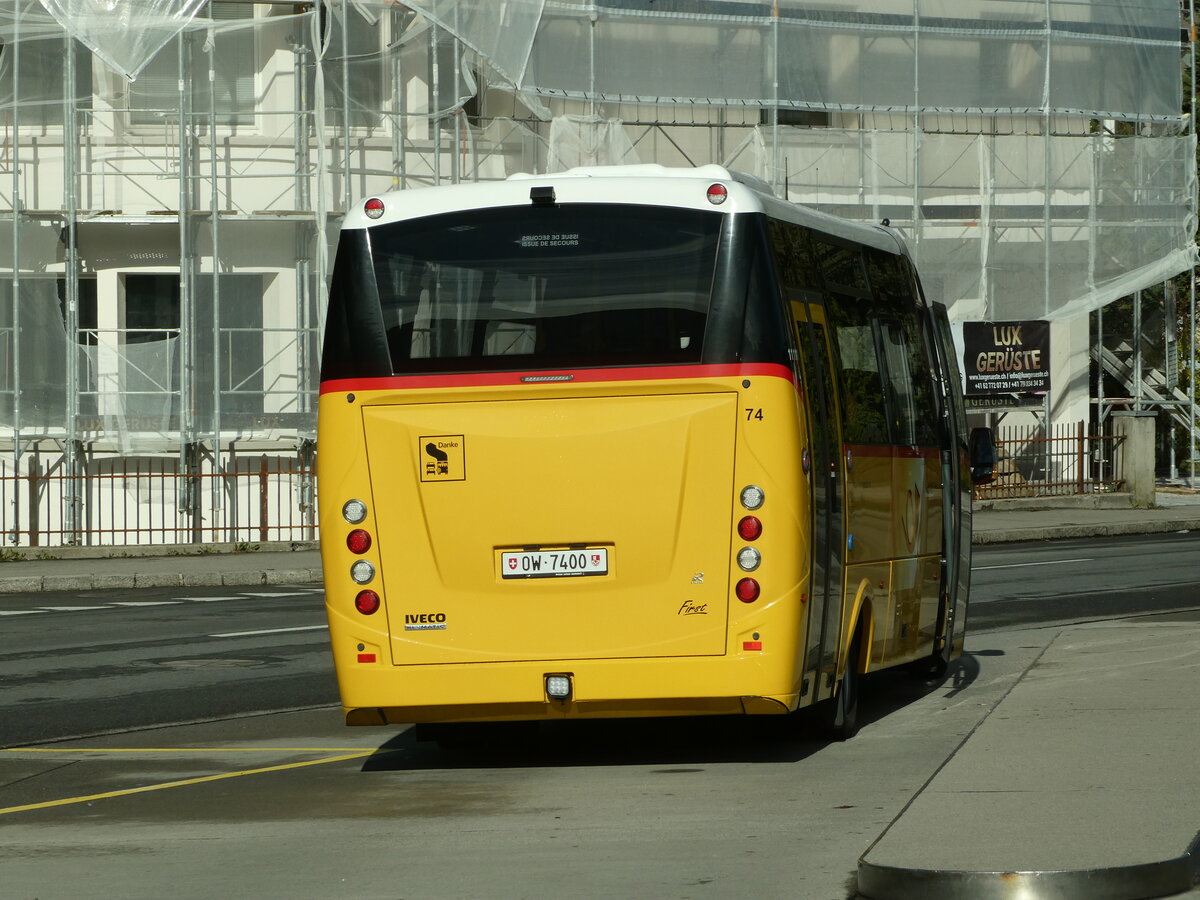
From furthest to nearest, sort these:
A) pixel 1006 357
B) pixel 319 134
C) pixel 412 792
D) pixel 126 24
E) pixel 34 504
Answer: pixel 1006 357
pixel 319 134
pixel 34 504
pixel 126 24
pixel 412 792

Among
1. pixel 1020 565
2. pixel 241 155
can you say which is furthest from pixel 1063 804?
pixel 241 155

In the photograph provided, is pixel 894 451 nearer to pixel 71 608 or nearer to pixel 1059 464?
pixel 71 608

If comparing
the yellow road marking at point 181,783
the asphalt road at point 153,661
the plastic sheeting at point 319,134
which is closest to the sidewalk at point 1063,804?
the yellow road marking at point 181,783

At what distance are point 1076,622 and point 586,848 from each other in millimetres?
9534

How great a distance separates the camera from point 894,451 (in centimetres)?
1088

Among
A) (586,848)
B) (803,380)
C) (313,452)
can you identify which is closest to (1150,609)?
(803,380)

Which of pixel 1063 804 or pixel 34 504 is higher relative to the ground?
pixel 34 504

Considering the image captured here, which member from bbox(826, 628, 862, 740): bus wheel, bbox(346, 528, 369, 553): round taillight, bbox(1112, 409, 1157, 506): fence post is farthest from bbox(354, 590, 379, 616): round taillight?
bbox(1112, 409, 1157, 506): fence post

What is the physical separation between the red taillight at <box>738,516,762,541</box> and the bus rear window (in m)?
0.79

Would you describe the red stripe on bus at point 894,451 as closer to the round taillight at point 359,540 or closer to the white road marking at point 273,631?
the round taillight at point 359,540

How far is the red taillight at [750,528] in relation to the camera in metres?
8.82

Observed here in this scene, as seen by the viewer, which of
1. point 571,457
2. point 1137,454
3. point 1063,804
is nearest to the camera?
point 1063,804

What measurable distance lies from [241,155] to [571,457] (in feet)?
63.7

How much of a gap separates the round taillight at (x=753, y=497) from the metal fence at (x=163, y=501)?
58.8ft
